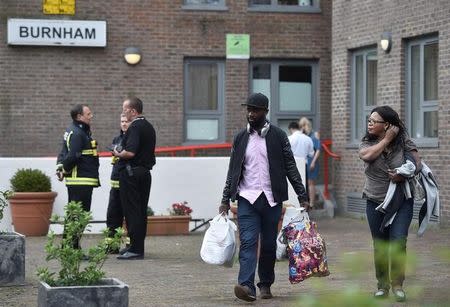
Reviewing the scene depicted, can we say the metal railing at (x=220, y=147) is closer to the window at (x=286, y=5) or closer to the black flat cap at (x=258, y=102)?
the window at (x=286, y=5)

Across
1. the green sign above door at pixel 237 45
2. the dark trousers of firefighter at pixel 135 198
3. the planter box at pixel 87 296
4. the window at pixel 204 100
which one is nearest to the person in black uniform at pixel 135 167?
the dark trousers of firefighter at pixel 135 198

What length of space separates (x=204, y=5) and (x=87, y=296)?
555 inches

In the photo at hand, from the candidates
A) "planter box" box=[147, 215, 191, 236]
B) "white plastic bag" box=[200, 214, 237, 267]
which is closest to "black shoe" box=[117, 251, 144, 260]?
"planter box" box=[147, 215, 191, 236]

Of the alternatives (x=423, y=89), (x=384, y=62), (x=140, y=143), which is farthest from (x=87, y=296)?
(x=384, y=62)

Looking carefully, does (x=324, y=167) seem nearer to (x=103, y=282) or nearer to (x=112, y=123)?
(x=112, y=123)

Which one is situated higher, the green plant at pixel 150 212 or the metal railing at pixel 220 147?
the metal railing at pixel 220 147

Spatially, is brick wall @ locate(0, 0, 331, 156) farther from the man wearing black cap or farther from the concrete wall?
the man wearing black cap

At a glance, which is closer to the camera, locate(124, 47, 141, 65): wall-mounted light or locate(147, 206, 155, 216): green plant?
locate(147, 206, 155, 216): green plant

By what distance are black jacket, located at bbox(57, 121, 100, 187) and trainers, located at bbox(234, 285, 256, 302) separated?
3897mm

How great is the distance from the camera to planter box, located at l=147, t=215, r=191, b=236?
602 inches

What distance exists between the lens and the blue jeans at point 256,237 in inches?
332

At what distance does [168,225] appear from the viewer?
15.4 meters

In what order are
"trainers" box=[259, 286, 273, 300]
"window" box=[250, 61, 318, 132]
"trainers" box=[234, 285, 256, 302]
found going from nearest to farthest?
"trainers" box=[234, 285, 256, 302], "trainers" box=[259, 286, 273, 300], "window" box=[250, 61, 318, 132]

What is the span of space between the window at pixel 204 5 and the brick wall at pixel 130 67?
10 centimetres
